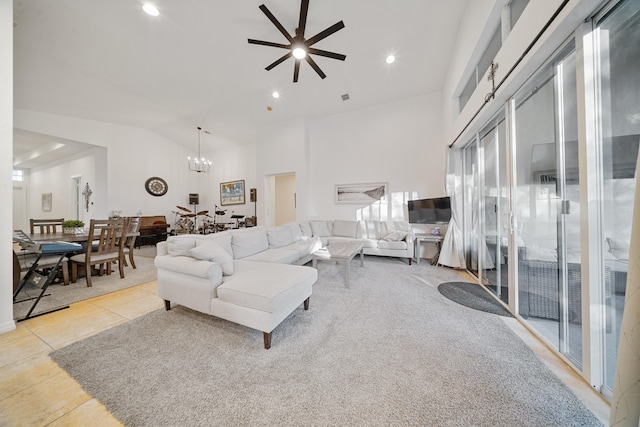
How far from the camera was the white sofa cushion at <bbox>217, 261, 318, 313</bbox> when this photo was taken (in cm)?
156

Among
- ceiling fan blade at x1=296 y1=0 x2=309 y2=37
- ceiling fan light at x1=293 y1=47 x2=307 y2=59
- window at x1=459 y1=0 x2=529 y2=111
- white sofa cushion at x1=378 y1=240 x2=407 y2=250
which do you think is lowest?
white sofa cushion at x1=378 y1=240 x2=407 y2=250

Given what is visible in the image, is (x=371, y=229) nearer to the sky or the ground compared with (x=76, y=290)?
nearer to the sky

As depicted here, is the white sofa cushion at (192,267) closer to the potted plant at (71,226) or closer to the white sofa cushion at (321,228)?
the potted plant at (71,226)

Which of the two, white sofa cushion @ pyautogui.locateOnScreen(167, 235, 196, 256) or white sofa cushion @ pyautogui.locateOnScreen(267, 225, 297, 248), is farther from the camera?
white sofa cushion @ pyautogui.locateOnScreen(267, 225, 297, 248)

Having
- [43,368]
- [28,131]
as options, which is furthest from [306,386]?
[28,131]

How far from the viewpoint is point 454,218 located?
3738mm

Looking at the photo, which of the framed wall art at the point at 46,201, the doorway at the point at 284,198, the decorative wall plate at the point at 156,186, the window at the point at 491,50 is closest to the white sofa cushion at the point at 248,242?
the window at the point at 491,50

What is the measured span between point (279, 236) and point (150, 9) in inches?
142

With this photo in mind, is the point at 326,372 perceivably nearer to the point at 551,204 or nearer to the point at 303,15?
the point at 551,204

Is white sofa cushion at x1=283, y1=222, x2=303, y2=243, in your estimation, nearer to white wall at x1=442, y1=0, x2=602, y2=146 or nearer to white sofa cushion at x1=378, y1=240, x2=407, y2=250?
white sofa cushion at x1=378, y1=240, x2=407, y2=250

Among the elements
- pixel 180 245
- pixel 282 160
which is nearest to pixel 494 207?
pixel 180 245

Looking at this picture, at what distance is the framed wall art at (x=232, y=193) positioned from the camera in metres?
7.37

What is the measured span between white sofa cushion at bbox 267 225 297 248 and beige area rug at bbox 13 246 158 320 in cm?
191

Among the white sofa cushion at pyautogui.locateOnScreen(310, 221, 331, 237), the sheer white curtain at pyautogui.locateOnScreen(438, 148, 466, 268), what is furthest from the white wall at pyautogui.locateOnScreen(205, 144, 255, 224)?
the sheer white curtain at pyautogui.locateOnScreen(438, 148, 466, 268)
